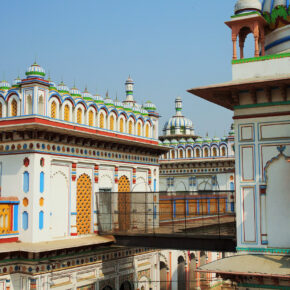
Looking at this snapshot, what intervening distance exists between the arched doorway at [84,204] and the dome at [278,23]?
686cm

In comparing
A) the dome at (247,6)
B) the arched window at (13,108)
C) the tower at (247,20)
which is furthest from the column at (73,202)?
the dome at (247,6)

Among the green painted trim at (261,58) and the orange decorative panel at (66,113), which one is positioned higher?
the green painted trim at (261,58)

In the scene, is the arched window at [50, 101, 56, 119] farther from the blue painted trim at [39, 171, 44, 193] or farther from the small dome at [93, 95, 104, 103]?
the small dome at [93, 95, 104, 103]

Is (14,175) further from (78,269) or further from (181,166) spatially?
(181,166)

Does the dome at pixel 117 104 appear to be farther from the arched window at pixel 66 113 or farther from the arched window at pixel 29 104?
the arched window at pixel 29 104

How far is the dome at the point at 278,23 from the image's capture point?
1087 cm

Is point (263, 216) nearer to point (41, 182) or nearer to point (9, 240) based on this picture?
point (41, 182)

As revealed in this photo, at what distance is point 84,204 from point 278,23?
781 cm

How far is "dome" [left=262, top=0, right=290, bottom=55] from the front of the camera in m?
10.9

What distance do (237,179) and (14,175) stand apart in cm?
639

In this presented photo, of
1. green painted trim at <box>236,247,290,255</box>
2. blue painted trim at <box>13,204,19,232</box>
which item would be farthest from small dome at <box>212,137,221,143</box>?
green painted trim at <box>236,247,290,255</box>

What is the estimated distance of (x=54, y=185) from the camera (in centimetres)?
1317

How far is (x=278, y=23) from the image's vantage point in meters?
11.1

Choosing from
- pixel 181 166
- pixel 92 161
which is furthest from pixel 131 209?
pixel 181 166
